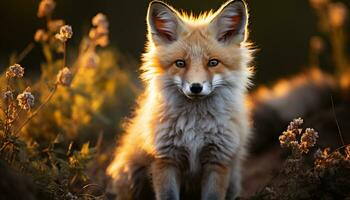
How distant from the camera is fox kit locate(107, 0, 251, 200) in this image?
14.3ft

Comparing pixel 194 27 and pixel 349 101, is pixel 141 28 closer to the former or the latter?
pixel 349 101

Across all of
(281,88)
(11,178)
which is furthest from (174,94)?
(281,88)

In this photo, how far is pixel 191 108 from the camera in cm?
448

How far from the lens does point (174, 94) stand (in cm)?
452

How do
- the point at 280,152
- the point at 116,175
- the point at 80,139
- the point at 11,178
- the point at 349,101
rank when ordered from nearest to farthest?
1. the point at 11,178
2. the point at 116,175
3. the point at 80,139
4. the point at 280,152
5. the point at 349,101

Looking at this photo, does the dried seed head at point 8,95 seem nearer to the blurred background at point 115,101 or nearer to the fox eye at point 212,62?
the blurred background at point 115,101

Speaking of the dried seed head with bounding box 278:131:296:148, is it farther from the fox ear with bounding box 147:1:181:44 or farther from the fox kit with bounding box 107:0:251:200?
the fox ear with bounding box 147:1:181:44

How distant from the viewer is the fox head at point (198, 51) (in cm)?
433

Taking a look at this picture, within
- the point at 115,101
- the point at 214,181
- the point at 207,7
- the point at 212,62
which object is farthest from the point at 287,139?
the point at 207,7

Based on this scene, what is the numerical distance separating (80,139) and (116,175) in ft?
3.56

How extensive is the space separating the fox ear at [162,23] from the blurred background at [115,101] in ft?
2.29

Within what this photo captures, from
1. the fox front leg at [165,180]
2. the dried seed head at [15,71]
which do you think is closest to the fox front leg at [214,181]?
the fox front leg at [165,180]

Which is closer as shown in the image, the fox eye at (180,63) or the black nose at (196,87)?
the black nose at (196,87)

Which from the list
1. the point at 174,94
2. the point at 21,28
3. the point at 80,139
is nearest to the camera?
the point at 174,94
